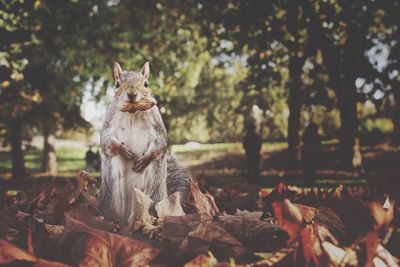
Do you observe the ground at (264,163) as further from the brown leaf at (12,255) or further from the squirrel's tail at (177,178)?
the brown leaf at (12,255)

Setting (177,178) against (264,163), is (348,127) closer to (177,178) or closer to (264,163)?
(264,163)

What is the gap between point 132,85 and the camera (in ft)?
7.81

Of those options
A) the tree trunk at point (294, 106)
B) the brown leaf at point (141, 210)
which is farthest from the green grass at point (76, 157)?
the brown leaf at point (141, 210)

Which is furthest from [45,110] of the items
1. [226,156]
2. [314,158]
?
[226,156]

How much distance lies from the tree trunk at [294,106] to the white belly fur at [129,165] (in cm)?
1604

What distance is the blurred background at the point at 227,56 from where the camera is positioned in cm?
882

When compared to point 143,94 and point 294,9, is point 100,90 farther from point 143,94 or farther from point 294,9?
point 143,94

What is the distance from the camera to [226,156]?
4194cm

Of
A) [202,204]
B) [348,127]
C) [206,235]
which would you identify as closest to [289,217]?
[206,235]

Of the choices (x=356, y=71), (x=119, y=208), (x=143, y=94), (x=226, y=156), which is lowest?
(x=226, y=156)

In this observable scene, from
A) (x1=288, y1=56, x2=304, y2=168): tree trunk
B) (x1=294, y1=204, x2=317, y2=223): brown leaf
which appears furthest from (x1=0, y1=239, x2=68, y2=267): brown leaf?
(x1=288, y1=56, x2=304, y2=168): tree trunk

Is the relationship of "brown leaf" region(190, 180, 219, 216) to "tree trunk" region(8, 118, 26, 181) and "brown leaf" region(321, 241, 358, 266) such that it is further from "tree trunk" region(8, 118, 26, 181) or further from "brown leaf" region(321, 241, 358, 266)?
"tree trunk" region(8, 118, 26, 181)

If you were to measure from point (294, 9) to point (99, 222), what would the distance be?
19.6ft

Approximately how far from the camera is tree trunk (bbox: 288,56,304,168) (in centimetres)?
1981
